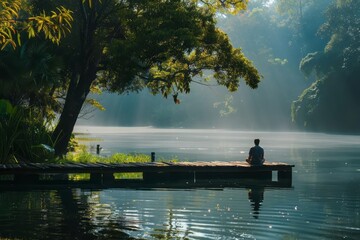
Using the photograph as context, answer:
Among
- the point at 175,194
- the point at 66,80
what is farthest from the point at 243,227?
the point at 66,80

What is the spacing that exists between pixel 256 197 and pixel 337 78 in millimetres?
93095

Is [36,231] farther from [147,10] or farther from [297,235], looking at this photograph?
[147,10]

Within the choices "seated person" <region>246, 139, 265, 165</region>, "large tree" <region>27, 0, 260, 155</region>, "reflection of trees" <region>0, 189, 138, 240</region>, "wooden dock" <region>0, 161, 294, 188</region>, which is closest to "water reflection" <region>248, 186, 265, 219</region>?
"seated person" <region>246, 139, 265, 165</region>

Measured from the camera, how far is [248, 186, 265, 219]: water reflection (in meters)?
19.5

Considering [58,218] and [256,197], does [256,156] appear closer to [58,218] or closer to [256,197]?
[256,197]

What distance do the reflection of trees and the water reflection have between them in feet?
14.2

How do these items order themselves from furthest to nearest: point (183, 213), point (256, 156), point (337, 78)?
1. point (337, 78)
2. point (256, 156)
3. point (183, 213)

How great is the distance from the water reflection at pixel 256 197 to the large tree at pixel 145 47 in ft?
25.2

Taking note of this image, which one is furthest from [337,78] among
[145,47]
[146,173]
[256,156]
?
[146,173]

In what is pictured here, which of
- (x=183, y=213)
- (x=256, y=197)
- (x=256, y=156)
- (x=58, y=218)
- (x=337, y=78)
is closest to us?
(x=58, y=218)

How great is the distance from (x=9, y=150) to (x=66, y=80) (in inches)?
534

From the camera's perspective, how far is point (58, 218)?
17375 mm

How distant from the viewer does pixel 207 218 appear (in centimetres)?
1794

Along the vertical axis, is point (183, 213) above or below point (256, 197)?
below
